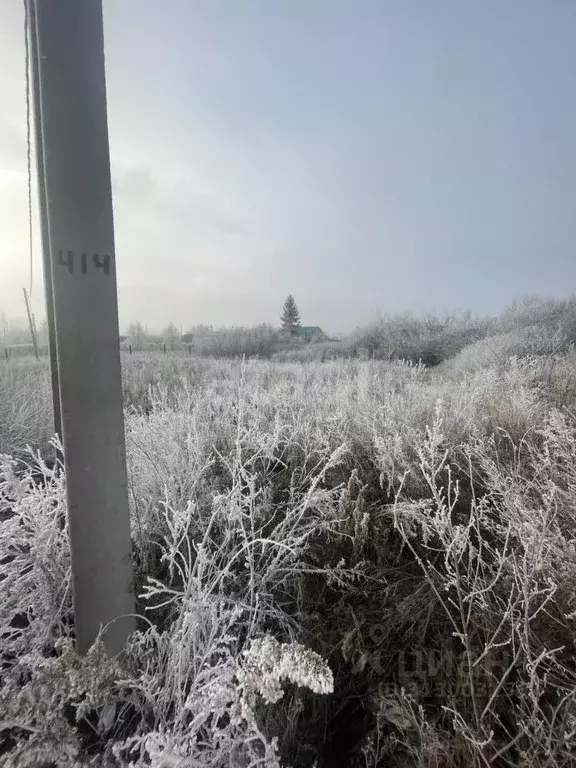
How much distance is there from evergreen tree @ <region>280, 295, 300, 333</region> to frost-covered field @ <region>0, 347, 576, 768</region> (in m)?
1.50

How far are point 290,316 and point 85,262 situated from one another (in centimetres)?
285

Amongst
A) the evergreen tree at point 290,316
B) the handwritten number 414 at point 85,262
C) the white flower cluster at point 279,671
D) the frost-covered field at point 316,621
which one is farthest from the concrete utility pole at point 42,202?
the evergreen tree at point 290,316

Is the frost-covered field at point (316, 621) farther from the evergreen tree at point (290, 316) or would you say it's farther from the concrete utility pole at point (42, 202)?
the evergreen tree at point (290, 316)

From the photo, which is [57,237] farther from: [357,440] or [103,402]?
[357,440]

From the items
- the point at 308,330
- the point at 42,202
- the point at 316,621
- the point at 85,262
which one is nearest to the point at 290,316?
the point at 308,330

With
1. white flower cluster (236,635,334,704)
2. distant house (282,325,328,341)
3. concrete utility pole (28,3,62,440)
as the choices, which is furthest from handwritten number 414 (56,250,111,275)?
distant house (282,325,328,341)

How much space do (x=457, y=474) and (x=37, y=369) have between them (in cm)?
284

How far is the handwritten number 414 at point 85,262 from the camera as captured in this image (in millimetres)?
880

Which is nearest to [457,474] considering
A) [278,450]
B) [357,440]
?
[357,440]

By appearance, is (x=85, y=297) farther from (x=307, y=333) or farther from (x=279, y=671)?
(x=307, y=333)

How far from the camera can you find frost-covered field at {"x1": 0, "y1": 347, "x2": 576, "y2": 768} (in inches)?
34.6

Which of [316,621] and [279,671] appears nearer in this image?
[279,671]

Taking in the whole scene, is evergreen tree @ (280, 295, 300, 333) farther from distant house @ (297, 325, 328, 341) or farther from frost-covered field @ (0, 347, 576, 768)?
frost-covered field @ (0, 347, 576, 768)

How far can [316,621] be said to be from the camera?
4.65 ft
